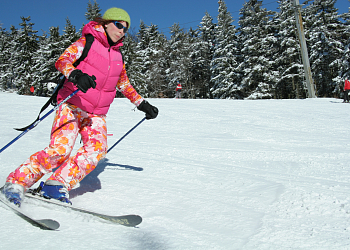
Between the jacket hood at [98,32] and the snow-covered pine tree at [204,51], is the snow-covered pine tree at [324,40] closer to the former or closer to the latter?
the snow-covered pine tree at [204,51]

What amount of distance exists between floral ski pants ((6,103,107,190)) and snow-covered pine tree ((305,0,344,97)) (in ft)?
102

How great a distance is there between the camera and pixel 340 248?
1.44 metres

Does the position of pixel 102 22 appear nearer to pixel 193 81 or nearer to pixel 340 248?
pixel 340 248

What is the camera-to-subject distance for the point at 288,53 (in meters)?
30.6

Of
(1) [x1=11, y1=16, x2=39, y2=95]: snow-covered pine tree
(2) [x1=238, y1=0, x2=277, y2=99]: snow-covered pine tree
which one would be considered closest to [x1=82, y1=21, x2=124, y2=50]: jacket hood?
(2) [x1=238, y1=0, x2=277, y2=99]: snow-covered pine tree

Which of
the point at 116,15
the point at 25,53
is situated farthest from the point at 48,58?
the point at 116,15

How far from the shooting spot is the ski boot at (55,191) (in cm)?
195

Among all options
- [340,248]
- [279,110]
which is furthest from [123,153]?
[279,110]

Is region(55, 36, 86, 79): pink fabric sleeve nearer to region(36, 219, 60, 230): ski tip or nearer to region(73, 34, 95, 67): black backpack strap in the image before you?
region(73, 34, 95, 67): black backpack strap

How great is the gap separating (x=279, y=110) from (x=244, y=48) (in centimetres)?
2587

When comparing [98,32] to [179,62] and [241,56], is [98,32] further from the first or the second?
[179,62]

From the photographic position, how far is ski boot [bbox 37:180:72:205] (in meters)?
1.95

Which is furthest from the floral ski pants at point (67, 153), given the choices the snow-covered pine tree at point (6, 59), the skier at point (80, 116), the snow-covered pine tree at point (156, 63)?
the snow-covered pine tree at point (6, 59)

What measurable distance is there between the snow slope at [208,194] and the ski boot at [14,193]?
7 cm
